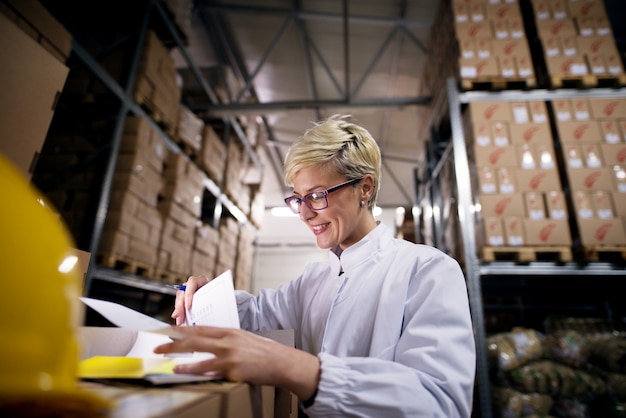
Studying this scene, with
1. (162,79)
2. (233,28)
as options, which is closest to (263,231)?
(233,28)

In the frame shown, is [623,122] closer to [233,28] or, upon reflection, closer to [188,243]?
[188,243]

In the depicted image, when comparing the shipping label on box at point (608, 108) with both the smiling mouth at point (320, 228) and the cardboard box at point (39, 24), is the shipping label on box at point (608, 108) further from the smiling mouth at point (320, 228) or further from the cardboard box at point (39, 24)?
the cardboard box at point (39, 24)

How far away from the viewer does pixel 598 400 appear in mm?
2838

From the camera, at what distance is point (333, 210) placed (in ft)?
4.64

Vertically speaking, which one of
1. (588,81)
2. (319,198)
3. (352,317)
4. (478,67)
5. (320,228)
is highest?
(478,67)

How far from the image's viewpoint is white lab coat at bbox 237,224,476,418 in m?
0.74

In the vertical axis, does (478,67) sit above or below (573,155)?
above

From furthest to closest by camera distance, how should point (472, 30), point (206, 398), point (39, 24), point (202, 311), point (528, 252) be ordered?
point (472, 30)
point (528, 252)
point (39, 24)
point (202, 311)
point (206, 398)

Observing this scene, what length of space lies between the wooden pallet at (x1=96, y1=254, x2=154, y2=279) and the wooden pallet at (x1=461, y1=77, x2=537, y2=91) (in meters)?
3.84

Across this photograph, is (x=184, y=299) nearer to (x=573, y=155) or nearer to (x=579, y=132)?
(x=573, y=155)

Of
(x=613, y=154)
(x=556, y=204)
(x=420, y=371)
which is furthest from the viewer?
(x=613, y=154)

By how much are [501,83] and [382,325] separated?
131 inches

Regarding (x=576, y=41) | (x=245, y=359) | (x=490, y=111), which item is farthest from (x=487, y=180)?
(x=245, y=359)

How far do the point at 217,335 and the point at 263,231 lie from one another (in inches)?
469
